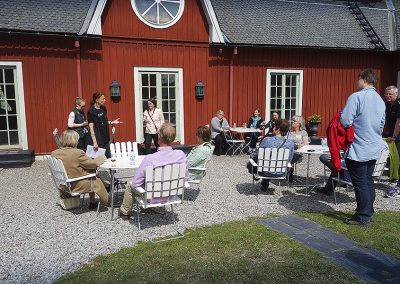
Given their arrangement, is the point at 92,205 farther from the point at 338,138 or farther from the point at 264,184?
the point at 338,138

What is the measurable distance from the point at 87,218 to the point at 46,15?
6306 mm

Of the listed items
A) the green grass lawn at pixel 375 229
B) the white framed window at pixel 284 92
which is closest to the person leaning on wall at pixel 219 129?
the white framed window at pixel 284 92

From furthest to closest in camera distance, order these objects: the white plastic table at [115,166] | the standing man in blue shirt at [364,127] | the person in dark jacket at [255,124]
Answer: the person in dark jacket at [255,124]
the white plastic table at [115,166]
the standing man in blue shirt at [364,127]

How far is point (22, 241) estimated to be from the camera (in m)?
4.05

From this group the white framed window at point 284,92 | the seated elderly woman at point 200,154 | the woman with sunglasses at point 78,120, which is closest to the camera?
the seated elderly woman at point 200,154

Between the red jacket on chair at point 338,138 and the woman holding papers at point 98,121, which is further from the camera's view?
the woman holding papers at point 98,121

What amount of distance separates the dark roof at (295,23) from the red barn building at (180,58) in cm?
4

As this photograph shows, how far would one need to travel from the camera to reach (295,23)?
38.6 ft

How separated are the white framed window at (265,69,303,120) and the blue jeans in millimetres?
7054

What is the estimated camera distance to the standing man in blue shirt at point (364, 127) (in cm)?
416

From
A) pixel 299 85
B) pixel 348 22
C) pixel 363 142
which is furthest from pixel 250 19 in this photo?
pixel 363 142

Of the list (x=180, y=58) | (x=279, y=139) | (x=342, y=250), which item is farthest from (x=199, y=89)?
(x=342, y=250)

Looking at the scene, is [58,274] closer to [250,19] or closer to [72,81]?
[72,81]

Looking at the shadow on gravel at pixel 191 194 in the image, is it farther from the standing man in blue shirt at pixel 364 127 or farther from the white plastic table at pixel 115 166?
the standing man in blue shirt at pixel 364 127
